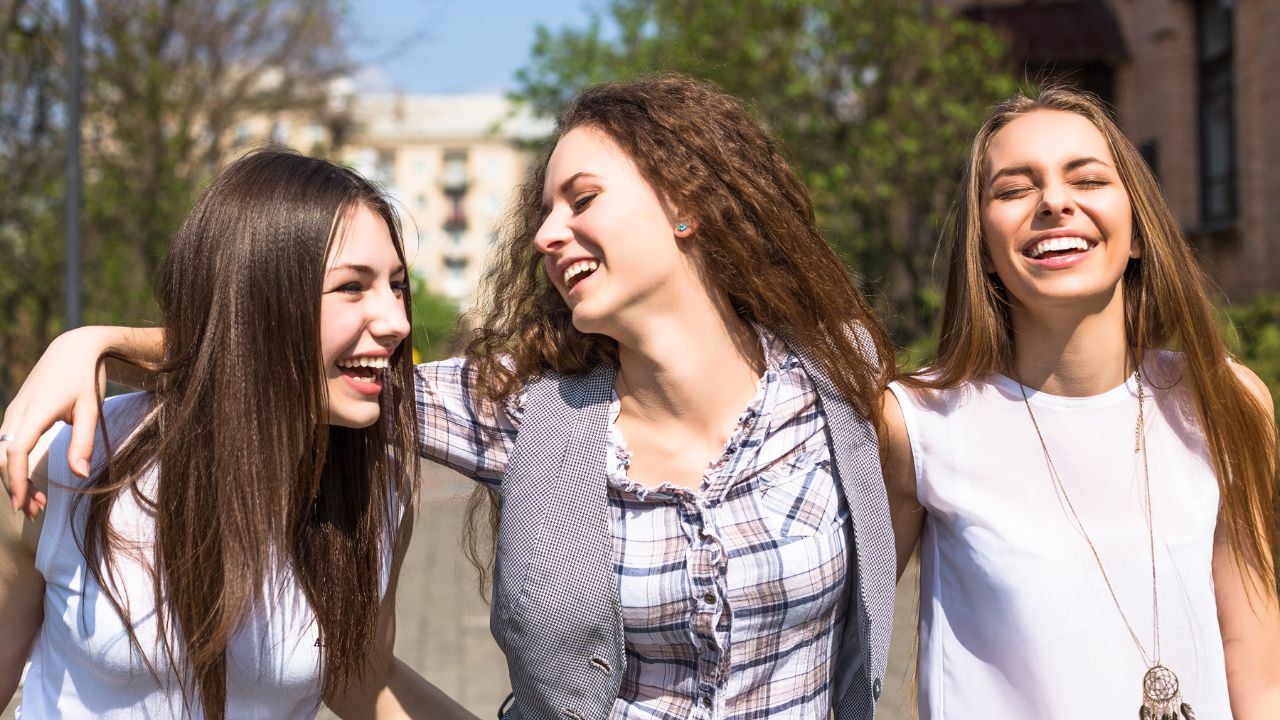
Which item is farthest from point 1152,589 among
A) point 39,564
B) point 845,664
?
point 39,564

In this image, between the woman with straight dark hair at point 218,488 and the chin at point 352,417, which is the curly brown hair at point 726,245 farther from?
the woman with straight dark hair at point 218,488

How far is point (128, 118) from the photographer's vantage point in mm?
18578

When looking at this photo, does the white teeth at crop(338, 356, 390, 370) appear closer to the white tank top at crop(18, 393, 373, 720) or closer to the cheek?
the cheek

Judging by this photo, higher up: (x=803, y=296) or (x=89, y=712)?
(x=803, y=296)

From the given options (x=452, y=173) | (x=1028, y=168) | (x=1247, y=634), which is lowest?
(x=1247, y=634)

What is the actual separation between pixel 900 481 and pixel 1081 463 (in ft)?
1.24

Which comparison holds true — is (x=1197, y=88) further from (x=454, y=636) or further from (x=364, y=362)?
(x=364, y=362)

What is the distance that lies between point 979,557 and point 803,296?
2.20 ft

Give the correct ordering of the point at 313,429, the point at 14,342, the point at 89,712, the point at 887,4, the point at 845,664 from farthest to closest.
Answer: the point at 14,342
the point at 887,4
the point at 845,664
the point at 313,429
the point at 89,712

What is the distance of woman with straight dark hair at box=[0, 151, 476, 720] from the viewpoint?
240cm

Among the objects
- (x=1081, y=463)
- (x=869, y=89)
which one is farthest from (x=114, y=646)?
(x=869, y=89)

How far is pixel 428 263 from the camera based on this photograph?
94.5 metres

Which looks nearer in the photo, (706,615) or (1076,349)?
(706,615)

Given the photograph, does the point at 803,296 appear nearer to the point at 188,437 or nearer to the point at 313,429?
the point at 313,429
